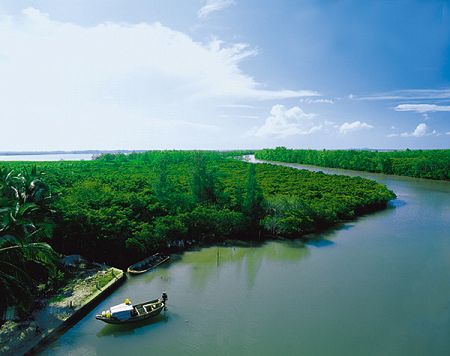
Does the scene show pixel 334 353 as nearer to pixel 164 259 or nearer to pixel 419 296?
pixel 419 296

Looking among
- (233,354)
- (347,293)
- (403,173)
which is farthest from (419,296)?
(403,173)

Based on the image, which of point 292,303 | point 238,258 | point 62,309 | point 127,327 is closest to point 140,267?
point 127,327

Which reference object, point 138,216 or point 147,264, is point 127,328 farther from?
point 138,216

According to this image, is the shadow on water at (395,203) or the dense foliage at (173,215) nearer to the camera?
the dense foliage at (173,215)

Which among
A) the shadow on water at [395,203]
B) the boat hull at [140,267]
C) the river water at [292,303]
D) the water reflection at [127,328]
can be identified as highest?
the shadow on water at [395,203]

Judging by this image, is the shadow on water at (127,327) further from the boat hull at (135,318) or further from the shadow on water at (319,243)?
the shadow on water at (319,243)

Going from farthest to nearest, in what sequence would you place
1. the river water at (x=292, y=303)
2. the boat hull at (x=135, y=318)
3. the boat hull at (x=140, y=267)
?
the boat hull at (x=140, y=267), the boat hull at (x=135, y=318), the river water at (x=292, y=303)

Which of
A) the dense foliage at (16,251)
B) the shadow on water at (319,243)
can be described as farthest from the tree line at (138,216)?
the shadow on water at (319,243)

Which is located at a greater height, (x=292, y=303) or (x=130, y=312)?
(x=130, y=312)
